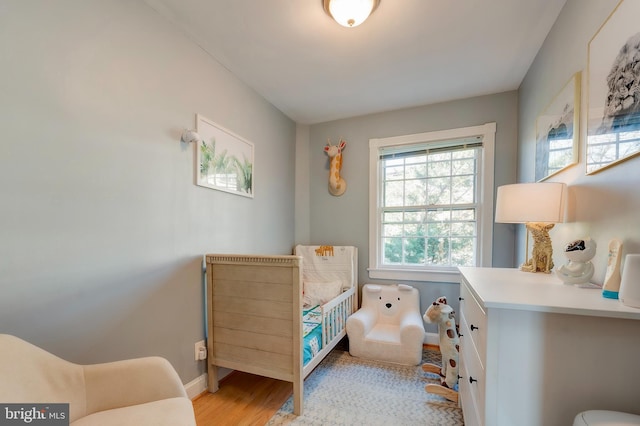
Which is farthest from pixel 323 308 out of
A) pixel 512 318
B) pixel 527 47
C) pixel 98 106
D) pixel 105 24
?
pixel 527 47

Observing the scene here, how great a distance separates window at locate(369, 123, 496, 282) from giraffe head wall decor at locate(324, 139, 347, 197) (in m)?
0.33

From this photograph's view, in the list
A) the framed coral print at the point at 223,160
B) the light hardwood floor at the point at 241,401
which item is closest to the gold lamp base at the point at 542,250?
the light hardwood floor at the point at 241,401

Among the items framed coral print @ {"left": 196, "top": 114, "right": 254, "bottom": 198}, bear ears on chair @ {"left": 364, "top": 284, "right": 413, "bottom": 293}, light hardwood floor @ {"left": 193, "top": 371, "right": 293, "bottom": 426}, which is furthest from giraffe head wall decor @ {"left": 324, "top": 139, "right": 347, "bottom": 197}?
light hardwood floor @ {"left": 193, "top": 371, "right": 293, "bottom": 426}

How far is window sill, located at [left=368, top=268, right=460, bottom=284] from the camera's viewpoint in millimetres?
2600

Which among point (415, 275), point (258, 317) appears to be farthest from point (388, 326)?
point (258, 317)

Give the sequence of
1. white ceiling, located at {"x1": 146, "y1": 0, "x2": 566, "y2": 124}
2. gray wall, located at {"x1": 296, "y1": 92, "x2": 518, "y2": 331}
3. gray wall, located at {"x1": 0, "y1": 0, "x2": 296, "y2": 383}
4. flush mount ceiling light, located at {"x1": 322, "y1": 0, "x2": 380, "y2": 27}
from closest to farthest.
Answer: gray wall, located at {"x1": 0, "y1": 0, "x2": 296, "y2": 383} → flush mount ceiling light, located at {"x1": 322, "y1": 0, "x2": 380, "y2": 27} → white ceiling, located at {"x1": 146, "y1": 0, "x2": 566, "y2": 124} → gray wall, located at {"x1": 296, "y1": 92, "x2": 518, "y2": 331}

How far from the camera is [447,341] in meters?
1.91

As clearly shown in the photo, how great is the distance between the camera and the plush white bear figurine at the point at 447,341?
72.1 inches

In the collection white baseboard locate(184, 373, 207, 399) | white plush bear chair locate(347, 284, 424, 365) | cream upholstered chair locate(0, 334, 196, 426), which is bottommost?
white baseboard locate(184, 373, 207, 399)

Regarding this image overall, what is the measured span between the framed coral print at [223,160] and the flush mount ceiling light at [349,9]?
1105 mm

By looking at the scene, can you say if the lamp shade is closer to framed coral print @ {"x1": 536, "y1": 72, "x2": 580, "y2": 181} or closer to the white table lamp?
the white table lamp

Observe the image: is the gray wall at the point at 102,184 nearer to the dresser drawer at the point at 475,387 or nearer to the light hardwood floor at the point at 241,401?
the light hardwood floor at the point at 241,401

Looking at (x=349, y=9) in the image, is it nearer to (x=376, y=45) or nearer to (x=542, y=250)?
(x=376, y=45)

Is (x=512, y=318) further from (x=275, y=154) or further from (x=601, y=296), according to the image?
(x=275, y=154)
